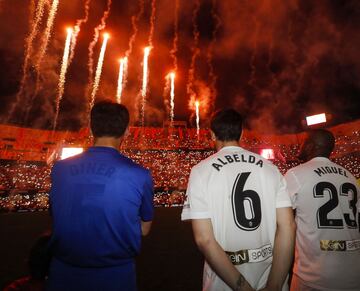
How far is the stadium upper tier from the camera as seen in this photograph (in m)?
27.8

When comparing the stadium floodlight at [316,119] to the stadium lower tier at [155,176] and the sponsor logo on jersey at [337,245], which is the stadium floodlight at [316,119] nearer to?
the sponsor logo on jersey at [337,245]

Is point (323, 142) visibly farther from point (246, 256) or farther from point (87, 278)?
point (87, 278)

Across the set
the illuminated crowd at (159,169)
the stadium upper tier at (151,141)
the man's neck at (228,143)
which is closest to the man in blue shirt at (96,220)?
the man's neck at (228,143)

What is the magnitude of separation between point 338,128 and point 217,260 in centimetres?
3438

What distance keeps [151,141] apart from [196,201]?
1297 inches

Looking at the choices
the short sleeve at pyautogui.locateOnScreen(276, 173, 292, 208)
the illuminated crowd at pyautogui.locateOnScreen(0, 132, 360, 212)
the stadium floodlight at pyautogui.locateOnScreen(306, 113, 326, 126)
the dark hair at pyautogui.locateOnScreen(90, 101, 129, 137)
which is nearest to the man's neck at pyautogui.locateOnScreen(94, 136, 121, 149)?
the dark hair at pyautogui.locateOnScreen(90, 101, 129, 137)

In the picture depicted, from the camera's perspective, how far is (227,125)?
2490 millimetres

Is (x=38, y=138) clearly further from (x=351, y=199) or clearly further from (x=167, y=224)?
(x=351, y=199)

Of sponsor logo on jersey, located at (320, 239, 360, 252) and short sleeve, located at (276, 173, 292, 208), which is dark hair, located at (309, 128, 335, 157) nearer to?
sponsor logo on jersey, located at (320, 239, 360, 252)

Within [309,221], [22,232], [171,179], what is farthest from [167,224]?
[171,179]

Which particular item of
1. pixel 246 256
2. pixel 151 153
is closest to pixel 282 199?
pixel 246 256

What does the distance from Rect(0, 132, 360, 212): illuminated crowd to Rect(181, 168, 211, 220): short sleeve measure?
19312 millimetres

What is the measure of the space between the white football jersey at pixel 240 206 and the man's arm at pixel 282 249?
52mm

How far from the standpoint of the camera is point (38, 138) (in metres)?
29.7
